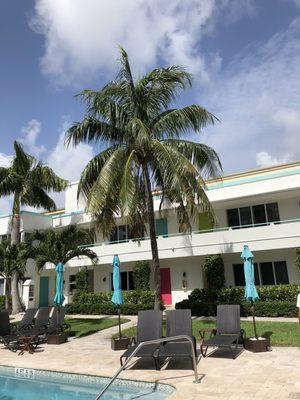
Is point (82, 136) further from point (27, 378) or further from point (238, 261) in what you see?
point (238, 261)

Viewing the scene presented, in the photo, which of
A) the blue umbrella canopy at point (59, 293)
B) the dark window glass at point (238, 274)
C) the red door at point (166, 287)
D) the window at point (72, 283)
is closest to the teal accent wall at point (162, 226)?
the red door at point (166, 287)

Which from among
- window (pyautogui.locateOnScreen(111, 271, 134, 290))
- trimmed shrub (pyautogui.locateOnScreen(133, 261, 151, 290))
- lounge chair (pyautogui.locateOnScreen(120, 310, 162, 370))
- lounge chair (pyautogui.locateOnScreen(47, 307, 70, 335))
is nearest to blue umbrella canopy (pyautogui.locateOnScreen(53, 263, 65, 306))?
lounge chair (pyautogui.locateOnScreen(47, 307, 70, 335))

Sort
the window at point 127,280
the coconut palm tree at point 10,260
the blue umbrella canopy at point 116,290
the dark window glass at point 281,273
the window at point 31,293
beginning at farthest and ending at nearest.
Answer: the window at point 31,293 → the window at point 127,280 → the dark window glass at point 281,273 → the coconut palm tree at point 10,260 → the blue umbrella canopy at point 116,290

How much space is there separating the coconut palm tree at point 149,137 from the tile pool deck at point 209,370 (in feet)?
15.3

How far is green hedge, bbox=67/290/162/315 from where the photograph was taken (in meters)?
22.2

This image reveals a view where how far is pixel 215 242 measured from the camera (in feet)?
73.2

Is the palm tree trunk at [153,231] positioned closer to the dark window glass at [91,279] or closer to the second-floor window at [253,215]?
the second-floor window at [253,215]

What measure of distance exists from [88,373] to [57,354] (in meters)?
3.00

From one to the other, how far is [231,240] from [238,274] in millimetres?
2682

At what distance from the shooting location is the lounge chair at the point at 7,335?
12.2m

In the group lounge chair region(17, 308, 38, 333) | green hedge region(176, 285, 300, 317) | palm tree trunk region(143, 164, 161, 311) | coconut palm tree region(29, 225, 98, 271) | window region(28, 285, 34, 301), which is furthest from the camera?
window region(28, 285, 34, 301)

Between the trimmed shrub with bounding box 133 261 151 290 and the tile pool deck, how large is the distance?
1197cm

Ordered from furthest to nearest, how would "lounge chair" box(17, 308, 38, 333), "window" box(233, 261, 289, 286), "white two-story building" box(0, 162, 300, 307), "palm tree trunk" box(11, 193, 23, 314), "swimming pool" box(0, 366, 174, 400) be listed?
"palm tree trunk" box(11, 193, 23, 314), "window" box(233, 261, 289, 286), "white two-story building" box(0, 162, 300, 307), "lounge chair" box(17, 308, 38, 333), "swimming pool" box(0, 366, 174, 400)

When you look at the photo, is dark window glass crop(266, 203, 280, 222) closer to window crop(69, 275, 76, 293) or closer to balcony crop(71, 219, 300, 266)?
balcony crop(71, 219, 300, 266)
